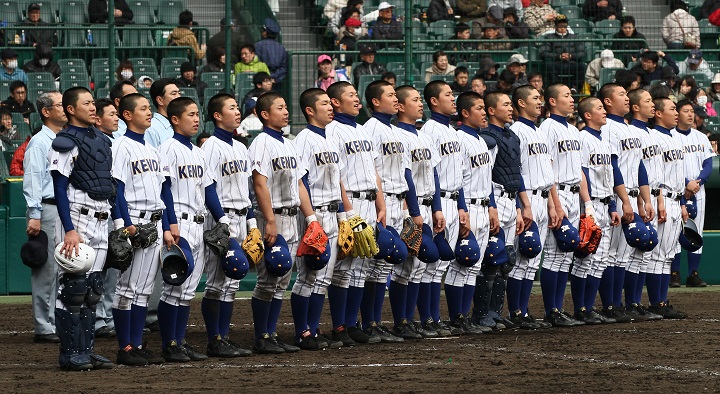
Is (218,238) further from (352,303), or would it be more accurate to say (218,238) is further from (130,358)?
(352,303)

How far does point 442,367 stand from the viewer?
8344 millimetres

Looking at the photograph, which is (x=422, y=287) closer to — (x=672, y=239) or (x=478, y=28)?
(x=672, y=239)

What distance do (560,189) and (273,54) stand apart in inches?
221

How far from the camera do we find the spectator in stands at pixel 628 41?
56.5ft

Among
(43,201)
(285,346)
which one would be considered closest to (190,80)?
(43,201)

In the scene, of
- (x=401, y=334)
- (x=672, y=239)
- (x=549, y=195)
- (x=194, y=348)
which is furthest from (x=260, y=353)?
(x=672, y=239)

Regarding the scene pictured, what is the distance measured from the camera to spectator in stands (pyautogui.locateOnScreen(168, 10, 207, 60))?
16062 mm

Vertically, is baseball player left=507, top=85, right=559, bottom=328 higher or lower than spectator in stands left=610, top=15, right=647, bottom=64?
lower

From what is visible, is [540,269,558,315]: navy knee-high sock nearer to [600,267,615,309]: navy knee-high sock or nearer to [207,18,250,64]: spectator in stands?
[600,267,615,309]: navy knee-high sock

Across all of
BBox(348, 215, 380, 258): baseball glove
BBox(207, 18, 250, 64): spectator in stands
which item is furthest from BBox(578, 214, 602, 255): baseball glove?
BBox(207, 18, 250, 64): spectator in stands

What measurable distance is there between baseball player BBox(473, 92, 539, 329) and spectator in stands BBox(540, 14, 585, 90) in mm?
5498

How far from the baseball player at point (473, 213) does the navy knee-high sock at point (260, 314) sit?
1.88 m

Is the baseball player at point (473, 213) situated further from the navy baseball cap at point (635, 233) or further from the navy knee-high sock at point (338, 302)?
the navy baseball cap at point (635, 233)

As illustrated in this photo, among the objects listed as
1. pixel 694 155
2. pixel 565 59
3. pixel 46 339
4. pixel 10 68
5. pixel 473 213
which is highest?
pixel 565 59
